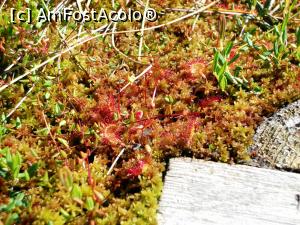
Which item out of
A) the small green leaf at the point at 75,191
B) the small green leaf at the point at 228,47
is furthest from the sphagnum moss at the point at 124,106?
the small green leaf at the point at 75,191

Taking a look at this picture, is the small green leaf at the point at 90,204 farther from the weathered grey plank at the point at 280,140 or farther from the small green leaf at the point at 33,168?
the weathered grey plank at the point at 280,140

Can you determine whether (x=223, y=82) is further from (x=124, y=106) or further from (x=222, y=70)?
(x=124, y=106)

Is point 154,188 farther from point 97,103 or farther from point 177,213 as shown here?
point 97,103

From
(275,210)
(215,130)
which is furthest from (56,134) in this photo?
(275,210)

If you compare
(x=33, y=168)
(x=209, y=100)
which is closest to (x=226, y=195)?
(x=209, y=100)

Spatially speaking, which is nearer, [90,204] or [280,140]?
[90,204]

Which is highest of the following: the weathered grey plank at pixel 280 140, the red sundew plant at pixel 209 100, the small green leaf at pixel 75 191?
the red sundew plant at pixel 209 100
